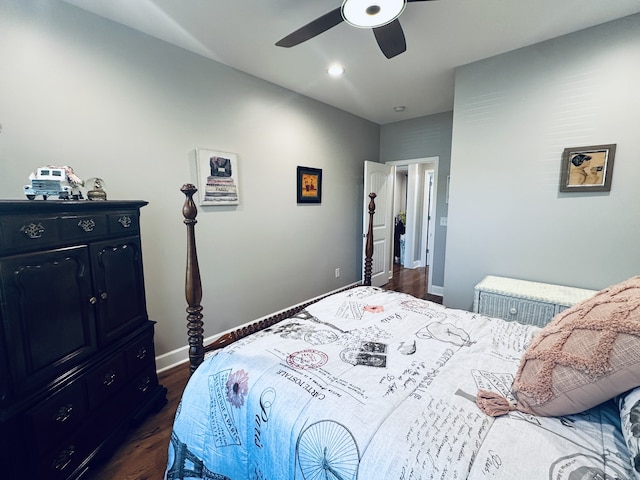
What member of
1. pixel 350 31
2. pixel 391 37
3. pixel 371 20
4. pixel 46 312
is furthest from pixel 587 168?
pixel 46 312

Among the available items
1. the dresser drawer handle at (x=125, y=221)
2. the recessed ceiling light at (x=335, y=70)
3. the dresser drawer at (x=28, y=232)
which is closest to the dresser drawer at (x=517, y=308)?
the recessed ceiling light at (x=335, y=70)

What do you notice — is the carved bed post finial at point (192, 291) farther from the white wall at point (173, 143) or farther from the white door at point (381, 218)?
the white door at point (381, 218)

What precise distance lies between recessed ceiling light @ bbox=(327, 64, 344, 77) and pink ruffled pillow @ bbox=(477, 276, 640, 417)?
2.59 m

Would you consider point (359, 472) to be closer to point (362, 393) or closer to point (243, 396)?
point (362, 393)

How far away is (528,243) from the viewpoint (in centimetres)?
241

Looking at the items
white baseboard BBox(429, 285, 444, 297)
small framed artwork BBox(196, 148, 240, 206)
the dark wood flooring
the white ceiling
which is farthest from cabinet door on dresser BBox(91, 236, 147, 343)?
white baseboard BBox(429, 285, 444, 297)

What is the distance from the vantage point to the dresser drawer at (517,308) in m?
2.05

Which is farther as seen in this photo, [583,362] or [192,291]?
[192,291]

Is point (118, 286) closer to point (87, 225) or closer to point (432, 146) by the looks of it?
point (87, 225)

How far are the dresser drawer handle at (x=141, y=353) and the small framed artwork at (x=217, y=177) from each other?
4.13 feet

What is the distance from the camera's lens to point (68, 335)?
133 centimetres

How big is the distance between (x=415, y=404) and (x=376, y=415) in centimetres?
15

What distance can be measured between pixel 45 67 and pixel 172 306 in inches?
72.0

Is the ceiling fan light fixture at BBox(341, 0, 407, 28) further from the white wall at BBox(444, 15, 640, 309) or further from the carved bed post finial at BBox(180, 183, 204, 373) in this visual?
the white wall at BBox(444, 15, 640, 309)
